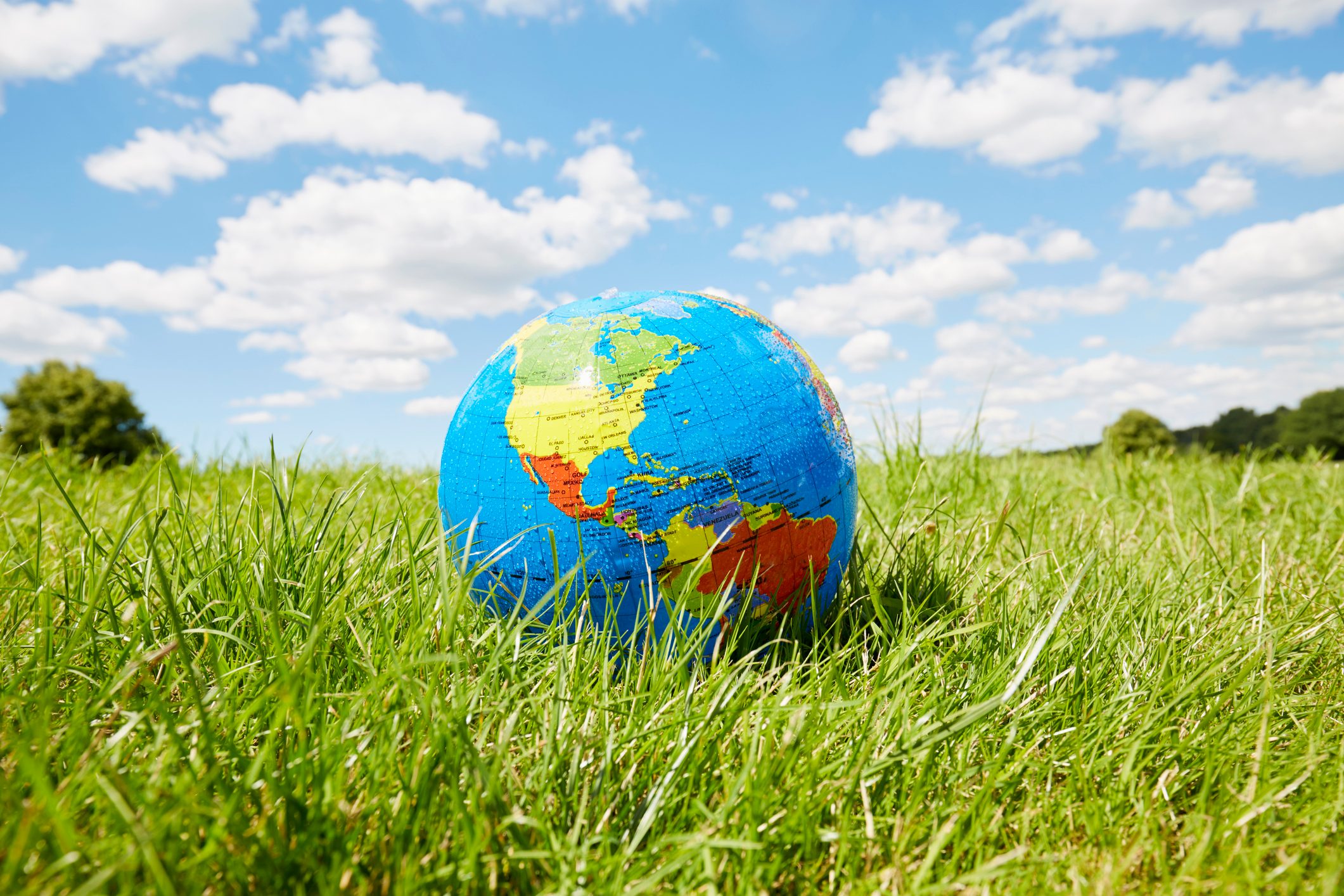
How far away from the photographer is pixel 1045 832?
2.04 metres

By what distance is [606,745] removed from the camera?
6.55ft

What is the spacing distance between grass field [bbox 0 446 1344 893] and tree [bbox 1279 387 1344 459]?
59.1 meters

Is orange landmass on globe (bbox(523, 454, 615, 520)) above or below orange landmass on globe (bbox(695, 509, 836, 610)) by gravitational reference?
above

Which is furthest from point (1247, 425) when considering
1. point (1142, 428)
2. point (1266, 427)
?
point (1142, 428)

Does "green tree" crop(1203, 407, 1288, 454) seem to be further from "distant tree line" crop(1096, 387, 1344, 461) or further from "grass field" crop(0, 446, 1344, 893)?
"grass field" crop(0, 446, 1344, 893)

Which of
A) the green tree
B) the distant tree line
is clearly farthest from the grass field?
the green tree

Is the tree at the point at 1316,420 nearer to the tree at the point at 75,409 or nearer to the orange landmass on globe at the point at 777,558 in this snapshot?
the orange landmass on globe at the point at 777,558

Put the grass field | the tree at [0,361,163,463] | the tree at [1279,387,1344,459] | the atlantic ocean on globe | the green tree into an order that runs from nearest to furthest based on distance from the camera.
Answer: the grass field, the atlantic ocean on globe, the tree at [0,361,163,463], the tree at [1279,387,1344,459], the green tree

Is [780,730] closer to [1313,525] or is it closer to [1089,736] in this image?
[1089,736]

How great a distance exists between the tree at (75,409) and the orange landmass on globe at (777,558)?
30620 mm

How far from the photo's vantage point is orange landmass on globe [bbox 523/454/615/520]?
104 inches

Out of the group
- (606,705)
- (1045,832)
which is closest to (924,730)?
(1045,832)

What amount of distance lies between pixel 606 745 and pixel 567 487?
929mm

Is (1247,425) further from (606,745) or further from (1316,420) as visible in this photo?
(606,745)
